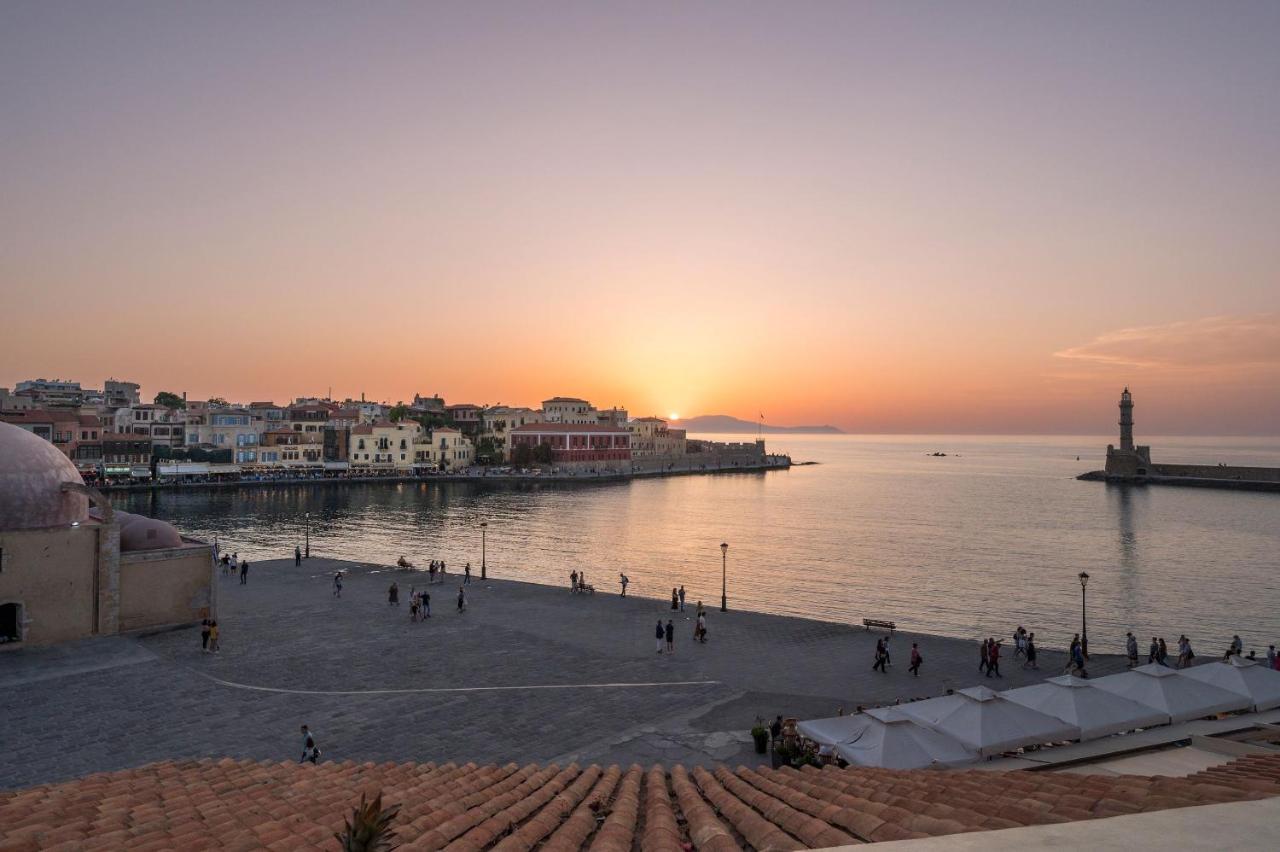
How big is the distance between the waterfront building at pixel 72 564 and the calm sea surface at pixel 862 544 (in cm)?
2210

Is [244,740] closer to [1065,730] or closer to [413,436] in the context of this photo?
[1065,730]

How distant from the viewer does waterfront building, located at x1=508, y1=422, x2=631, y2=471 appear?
139 m

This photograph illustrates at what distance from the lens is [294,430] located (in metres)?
119

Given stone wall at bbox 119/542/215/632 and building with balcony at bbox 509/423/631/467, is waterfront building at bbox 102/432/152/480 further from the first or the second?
stone wall at bbox 119/542/215/632

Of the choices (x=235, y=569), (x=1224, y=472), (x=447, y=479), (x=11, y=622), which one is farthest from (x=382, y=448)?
(x=1224, y=472)

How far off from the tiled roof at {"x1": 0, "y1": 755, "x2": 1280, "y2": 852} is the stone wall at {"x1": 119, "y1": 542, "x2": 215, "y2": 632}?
1636cm

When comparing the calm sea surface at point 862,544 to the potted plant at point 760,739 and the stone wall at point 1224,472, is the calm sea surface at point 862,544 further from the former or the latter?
the potted plant at point 760,739

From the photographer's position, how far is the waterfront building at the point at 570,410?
16288 centimetres

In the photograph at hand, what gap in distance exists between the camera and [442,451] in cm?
12875

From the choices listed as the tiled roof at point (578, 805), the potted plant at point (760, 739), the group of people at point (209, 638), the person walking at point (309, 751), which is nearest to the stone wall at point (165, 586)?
the group of people at point (209, 638)

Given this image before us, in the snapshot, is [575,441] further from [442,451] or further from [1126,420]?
[1126,420]

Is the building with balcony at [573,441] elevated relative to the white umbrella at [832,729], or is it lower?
elevated

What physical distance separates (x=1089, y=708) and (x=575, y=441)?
129m

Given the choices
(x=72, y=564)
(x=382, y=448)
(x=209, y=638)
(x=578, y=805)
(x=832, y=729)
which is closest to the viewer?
(x=578, y=805)
